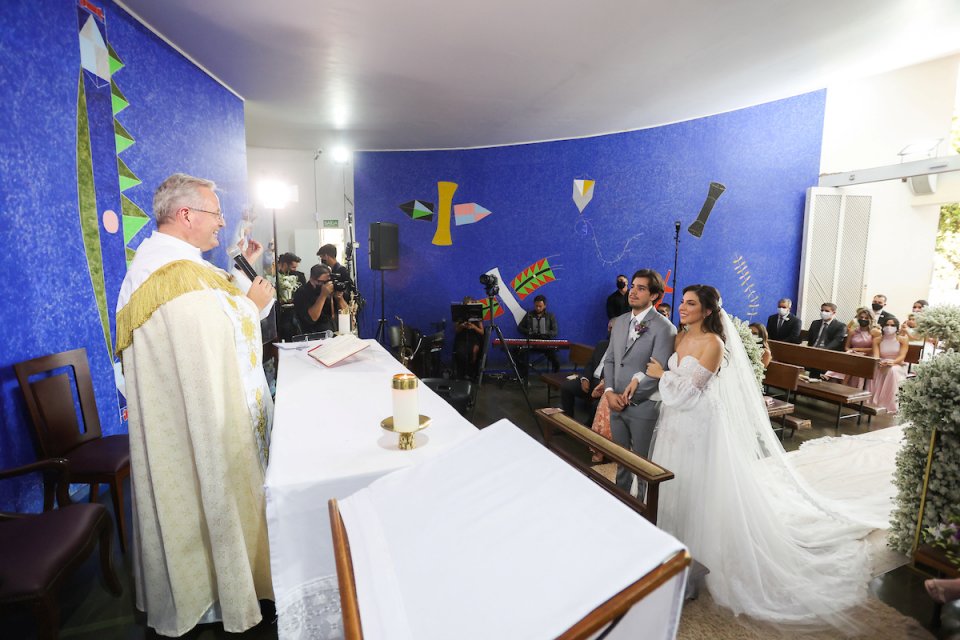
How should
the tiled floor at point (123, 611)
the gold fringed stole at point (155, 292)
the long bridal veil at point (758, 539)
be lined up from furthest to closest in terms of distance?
1. the long bridal veil at point (758, 539)
2. the tiled floor at point (123, 611)
3. the gold fringed stole at point (155, 292)

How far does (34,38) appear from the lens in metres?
2.42

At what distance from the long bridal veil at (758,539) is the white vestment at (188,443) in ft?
6.91

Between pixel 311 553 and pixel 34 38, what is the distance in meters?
3.04

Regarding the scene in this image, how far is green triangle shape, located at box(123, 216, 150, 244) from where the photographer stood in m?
3.16

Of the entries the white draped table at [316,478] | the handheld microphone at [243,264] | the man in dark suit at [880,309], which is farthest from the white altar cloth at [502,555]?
the man in dark suit at [880,309]

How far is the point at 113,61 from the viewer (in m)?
3.01

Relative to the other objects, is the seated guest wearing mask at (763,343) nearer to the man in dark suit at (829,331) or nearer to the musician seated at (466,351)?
the man in dark suit at (829,331)

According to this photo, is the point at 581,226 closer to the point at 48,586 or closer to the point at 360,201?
the point at 360,201

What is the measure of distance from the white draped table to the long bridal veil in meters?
1.64

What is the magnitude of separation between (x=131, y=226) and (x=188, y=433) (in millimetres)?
2293

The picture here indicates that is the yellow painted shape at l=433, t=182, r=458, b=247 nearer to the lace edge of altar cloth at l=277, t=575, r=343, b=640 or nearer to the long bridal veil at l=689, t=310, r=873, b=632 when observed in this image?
the long bridal veil at l=689, t=310, r=873, b=632

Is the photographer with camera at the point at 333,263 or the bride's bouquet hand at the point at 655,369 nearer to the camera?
the bride's bouquet hand at the point at 655,369

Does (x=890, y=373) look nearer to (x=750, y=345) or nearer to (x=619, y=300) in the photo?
(x=750, y=345)

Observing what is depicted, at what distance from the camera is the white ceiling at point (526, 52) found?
10.7 feet
